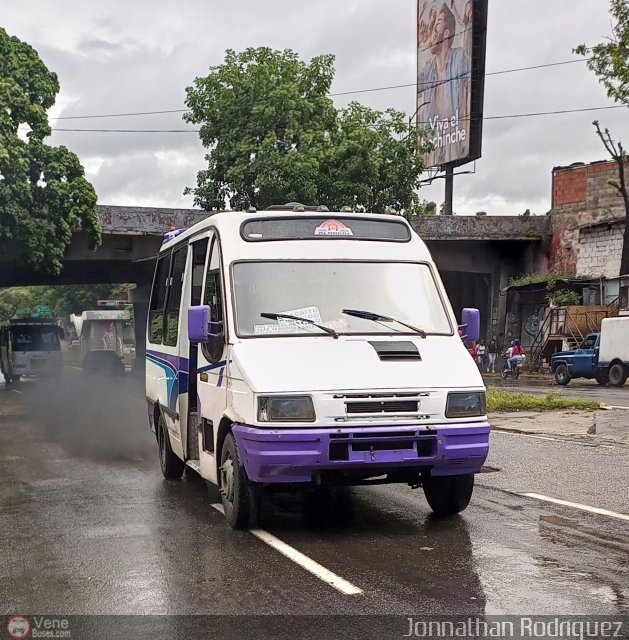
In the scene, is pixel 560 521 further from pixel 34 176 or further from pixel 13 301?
pixel 13 301

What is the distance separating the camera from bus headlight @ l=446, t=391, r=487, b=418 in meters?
6.80

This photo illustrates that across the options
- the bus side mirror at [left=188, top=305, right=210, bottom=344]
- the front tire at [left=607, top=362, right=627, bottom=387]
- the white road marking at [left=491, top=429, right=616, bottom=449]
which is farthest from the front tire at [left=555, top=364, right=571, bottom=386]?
the bus side mirror at [left=188, top=305, right=210, bottom=344]

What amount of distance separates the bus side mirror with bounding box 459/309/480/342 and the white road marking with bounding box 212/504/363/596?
2.56 m

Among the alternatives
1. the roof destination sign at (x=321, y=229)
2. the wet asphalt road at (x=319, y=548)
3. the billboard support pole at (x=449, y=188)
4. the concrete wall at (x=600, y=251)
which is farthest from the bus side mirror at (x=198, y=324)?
the billboard support pole at (x=449, y=188)

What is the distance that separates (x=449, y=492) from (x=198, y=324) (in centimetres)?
247

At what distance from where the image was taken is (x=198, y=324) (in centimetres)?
732

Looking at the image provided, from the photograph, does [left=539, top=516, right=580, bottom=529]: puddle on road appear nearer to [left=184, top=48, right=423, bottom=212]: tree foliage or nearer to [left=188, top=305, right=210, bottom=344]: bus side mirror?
[left=188, top=305, right=210, bottom=344]: bus side mirror

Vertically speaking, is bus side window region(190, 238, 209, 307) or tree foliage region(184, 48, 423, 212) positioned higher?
tree foliage region(184, 48, 423, 212)

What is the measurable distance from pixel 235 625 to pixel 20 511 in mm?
4127

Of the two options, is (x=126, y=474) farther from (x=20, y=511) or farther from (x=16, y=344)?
(x=16, y=344)

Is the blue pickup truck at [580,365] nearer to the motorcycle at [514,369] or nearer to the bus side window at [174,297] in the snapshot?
the motorcycle at [514,369]

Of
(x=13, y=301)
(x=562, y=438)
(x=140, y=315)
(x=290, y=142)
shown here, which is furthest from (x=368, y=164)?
(x=13, y=301)

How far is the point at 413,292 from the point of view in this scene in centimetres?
780

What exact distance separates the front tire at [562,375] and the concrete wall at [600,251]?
8319 mm
